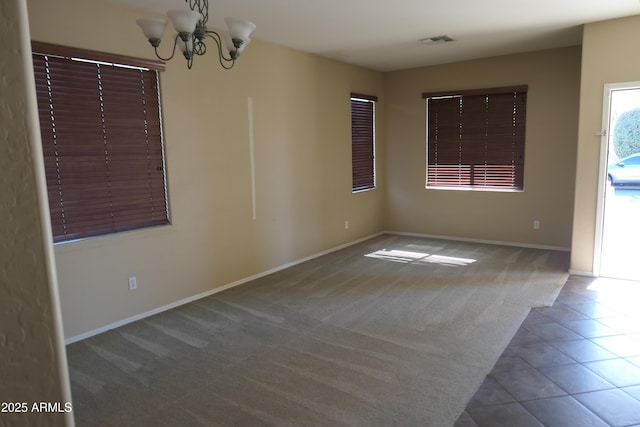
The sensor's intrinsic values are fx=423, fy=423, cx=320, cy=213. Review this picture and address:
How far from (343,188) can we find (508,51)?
280cm

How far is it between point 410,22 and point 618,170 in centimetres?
282

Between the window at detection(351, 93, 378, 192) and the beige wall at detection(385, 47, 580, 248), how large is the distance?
37cm

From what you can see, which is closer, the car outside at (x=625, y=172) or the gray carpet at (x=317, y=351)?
the gray carpet at (x=317, y=351)

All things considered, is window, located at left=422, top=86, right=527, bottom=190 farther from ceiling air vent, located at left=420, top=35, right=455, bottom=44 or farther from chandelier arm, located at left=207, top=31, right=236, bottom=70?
chandelier arm, located at left=207, top=31, right=236, bottom=70

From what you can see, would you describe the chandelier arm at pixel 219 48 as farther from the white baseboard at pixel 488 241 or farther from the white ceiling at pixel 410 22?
the white baseboard at pixel 488 241

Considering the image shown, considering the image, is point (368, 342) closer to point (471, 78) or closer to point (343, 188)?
point (343, 188)

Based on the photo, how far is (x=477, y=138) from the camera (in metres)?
6.11

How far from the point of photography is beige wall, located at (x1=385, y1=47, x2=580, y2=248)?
5.45m

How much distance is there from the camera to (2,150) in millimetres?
665

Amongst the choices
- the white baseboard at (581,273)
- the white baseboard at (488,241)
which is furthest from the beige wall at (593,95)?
the white baseboard at (488,241)

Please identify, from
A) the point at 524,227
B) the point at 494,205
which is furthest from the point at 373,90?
the point at 524,227

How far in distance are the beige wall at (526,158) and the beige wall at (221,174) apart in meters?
1.07

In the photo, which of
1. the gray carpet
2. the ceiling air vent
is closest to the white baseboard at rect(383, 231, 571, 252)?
the gray carpet

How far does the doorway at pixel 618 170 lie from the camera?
424 cm
